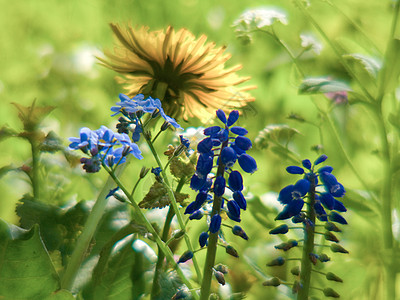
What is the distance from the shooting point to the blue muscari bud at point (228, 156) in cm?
42

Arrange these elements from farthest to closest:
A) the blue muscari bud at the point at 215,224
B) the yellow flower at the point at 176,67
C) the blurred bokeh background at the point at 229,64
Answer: the blurred bokeh background at the point at 229,64 < the yellow flower at the point at 176,67 < the blue muscari bud at the point at 215,224

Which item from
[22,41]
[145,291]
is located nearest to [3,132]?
[145,291]

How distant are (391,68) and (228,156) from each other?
357mm

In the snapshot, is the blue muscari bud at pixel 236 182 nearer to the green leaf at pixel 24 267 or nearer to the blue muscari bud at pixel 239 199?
the blue muscari bud at pixel 239 199

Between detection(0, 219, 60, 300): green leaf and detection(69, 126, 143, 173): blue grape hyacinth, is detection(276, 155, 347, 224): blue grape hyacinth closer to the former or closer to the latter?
detection(69, 126, 143, 173): blue grape hyacinth

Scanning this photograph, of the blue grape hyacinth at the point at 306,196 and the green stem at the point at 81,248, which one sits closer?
A: the blue grape hyacinth at the point at 306,196

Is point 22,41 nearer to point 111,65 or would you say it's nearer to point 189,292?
point 111,65

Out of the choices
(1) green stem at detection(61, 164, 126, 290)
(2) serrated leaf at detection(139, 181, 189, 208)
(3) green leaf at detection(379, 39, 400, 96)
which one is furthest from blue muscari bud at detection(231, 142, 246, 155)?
(3) green leaf at detection(379, 39, 400, 96)

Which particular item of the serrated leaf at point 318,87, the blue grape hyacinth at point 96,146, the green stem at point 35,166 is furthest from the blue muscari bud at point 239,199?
the green stem at point 35,166

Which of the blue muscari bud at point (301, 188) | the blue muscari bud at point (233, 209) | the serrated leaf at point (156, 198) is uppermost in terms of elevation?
the blue muscari bud at point (301, 188)

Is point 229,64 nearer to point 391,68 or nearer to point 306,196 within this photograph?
point 391,68

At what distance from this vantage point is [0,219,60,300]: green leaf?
49 cm

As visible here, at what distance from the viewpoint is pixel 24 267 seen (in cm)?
49

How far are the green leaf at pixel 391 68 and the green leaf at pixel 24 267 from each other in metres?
0.51
